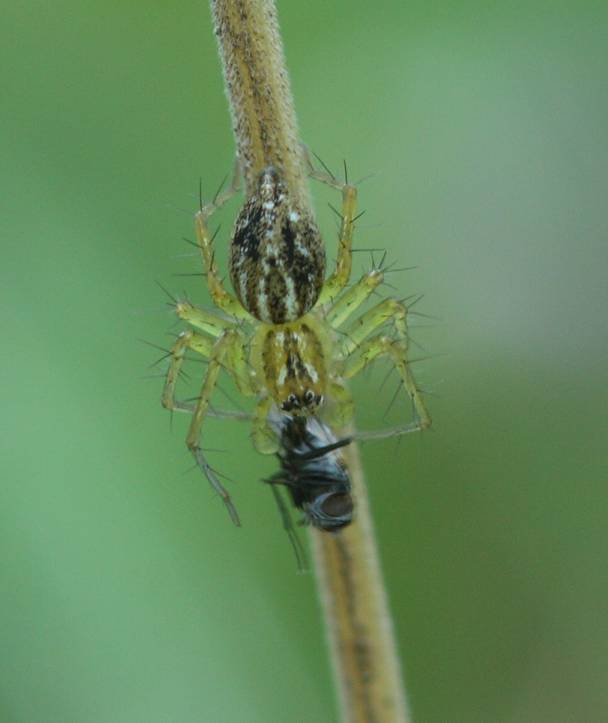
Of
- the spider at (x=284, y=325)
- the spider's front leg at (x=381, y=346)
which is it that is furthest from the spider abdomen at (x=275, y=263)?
the spider's front leg at (x=381, y=346)

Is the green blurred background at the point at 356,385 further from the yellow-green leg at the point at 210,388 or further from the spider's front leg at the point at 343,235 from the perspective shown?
the spider's front leg at the point at 343,235

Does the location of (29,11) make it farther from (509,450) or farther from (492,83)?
(509,450)

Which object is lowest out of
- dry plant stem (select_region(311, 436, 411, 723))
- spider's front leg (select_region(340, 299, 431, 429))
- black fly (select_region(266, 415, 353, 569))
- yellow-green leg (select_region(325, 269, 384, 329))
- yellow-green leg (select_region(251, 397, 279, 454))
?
dry plant stem (select_region(311, 436, 411, 723))

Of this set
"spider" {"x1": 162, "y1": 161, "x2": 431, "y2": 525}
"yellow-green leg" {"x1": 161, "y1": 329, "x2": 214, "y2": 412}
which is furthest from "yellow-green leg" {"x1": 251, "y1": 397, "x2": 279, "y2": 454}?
"yellow-green leg" {"x1": 161, "y1": 329, "x2": 214, "y2": 412}

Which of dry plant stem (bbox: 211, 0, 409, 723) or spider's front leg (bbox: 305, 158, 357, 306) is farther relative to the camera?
spider's front leg (bbox: 305, 158, 357, 306)

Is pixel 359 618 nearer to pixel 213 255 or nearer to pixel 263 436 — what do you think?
pixel 263 436

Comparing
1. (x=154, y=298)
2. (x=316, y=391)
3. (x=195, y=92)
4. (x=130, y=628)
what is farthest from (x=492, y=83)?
(x=130, y=628)

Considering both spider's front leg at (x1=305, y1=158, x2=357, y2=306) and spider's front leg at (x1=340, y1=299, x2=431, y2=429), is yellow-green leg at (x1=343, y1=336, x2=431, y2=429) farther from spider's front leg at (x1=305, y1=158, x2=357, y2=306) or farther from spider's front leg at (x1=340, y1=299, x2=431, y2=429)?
spider's front leg at (x1=305, y1=158, x2=357, y2=306)
